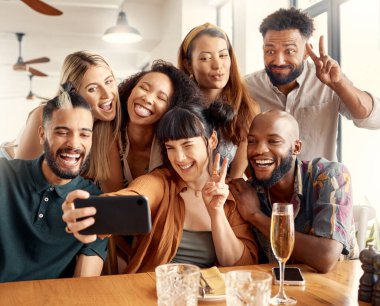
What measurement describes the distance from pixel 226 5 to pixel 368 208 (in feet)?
14.4

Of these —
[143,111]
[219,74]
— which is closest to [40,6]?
[219,74]

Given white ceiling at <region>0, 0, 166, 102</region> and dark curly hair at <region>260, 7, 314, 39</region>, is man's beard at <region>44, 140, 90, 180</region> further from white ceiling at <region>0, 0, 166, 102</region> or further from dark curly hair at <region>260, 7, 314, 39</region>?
white ceiling at <region>0, 0, 166, 102</region>

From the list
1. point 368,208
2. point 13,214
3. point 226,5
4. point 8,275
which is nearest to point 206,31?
point 368,208

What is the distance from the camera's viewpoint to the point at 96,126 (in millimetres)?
2414

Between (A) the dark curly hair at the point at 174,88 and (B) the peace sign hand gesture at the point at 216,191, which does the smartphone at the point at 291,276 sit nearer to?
(B) the peace sign hand gesture at the point at 216,191

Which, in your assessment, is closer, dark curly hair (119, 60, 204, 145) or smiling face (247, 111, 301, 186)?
smiling face (247, 111, 301, 186)

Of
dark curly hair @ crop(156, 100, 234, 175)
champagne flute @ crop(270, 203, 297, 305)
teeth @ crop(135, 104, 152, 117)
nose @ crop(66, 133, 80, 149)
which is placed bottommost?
champagne flute @ crop(270, 203, 297, 305)

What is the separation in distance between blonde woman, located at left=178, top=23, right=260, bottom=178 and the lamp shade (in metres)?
2.62

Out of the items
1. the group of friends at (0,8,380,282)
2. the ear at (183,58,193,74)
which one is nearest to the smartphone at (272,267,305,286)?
the group of friends at (0,8,380,282)

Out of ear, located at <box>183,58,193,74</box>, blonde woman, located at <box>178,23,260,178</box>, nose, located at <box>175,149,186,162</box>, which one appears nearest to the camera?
nose, located at <box>175,149,186,162</box>

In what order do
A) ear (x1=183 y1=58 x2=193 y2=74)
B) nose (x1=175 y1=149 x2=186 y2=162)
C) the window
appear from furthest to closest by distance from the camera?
1. the window
2. ear (x1=183 y1=58 x2=193 y2=74)
3. nose (x1=175 y1=149 x2=186 y2=162)

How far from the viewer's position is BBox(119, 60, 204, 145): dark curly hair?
2.36m

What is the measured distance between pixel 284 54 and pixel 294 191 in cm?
90

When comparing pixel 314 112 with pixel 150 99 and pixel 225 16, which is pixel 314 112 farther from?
pixel 225 16
